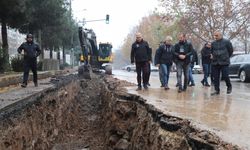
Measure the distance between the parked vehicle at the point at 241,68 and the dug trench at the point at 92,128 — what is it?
9420 millimetres

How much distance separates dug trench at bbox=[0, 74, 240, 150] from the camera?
6.01 meters

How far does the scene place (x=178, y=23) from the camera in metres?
42.2

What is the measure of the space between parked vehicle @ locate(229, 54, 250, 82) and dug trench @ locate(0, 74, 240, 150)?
9420 millimetres

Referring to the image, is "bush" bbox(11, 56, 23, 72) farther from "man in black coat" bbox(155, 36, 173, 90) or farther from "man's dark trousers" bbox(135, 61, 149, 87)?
"man's dark trousers" bbox(135, 61, 149, 87)

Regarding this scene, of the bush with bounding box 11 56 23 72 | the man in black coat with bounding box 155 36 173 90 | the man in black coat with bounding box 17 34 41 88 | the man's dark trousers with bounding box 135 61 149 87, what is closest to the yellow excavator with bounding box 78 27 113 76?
the bush with bounding box 11 56 23 72

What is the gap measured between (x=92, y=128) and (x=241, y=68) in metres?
11.7

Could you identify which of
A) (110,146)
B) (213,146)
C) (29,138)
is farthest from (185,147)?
(110,146)

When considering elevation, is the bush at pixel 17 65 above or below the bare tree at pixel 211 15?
below

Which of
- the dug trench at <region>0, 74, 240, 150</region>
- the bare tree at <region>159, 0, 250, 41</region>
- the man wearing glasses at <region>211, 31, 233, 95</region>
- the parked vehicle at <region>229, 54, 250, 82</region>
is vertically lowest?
the dug trench at <region>0, 74, 240, 150</region>

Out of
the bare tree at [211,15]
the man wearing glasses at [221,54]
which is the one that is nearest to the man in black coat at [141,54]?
the man wearing glasses at [221,54]

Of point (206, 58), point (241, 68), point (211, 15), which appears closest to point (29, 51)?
point (206, 58)

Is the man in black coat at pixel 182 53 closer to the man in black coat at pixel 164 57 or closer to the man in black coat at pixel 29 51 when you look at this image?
the man in black coat at pixel 164 57

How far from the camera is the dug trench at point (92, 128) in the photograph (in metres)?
6.01

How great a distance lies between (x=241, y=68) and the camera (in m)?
23.1
